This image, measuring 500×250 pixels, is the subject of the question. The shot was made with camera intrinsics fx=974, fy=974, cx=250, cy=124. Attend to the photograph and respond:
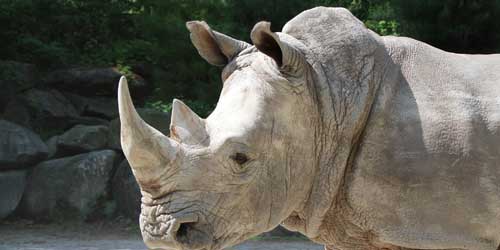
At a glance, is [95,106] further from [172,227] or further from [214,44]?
[172,227]

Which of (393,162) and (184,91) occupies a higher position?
(393,162)

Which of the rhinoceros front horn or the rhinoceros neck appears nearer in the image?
the rhinoceros front horn

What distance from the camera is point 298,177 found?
323 cm

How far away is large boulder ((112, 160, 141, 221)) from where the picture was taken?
11570mm

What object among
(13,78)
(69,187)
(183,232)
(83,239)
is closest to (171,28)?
(69,187)

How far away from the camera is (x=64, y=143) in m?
12.5

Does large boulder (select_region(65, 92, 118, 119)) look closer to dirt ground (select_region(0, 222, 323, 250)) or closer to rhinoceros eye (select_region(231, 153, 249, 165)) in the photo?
dirt ground (select_region(0, 222, 323, 250))

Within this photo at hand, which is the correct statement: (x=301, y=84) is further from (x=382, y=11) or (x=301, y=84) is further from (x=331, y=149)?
(x=382, y=11)

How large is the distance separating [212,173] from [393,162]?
0.62 metres

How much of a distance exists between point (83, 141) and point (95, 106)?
1539 mm

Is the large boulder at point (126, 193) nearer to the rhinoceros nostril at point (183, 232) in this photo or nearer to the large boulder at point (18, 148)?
the large boulder at point (18, 148)

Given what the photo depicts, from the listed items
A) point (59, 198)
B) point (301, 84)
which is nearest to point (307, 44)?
point (301, 84)

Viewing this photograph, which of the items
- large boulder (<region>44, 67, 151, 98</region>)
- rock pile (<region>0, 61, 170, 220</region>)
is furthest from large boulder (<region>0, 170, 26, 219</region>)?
large boulder (<region>44, 67, 151, 98</region>)

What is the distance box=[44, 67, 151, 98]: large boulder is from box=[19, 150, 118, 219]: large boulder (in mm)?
2079
